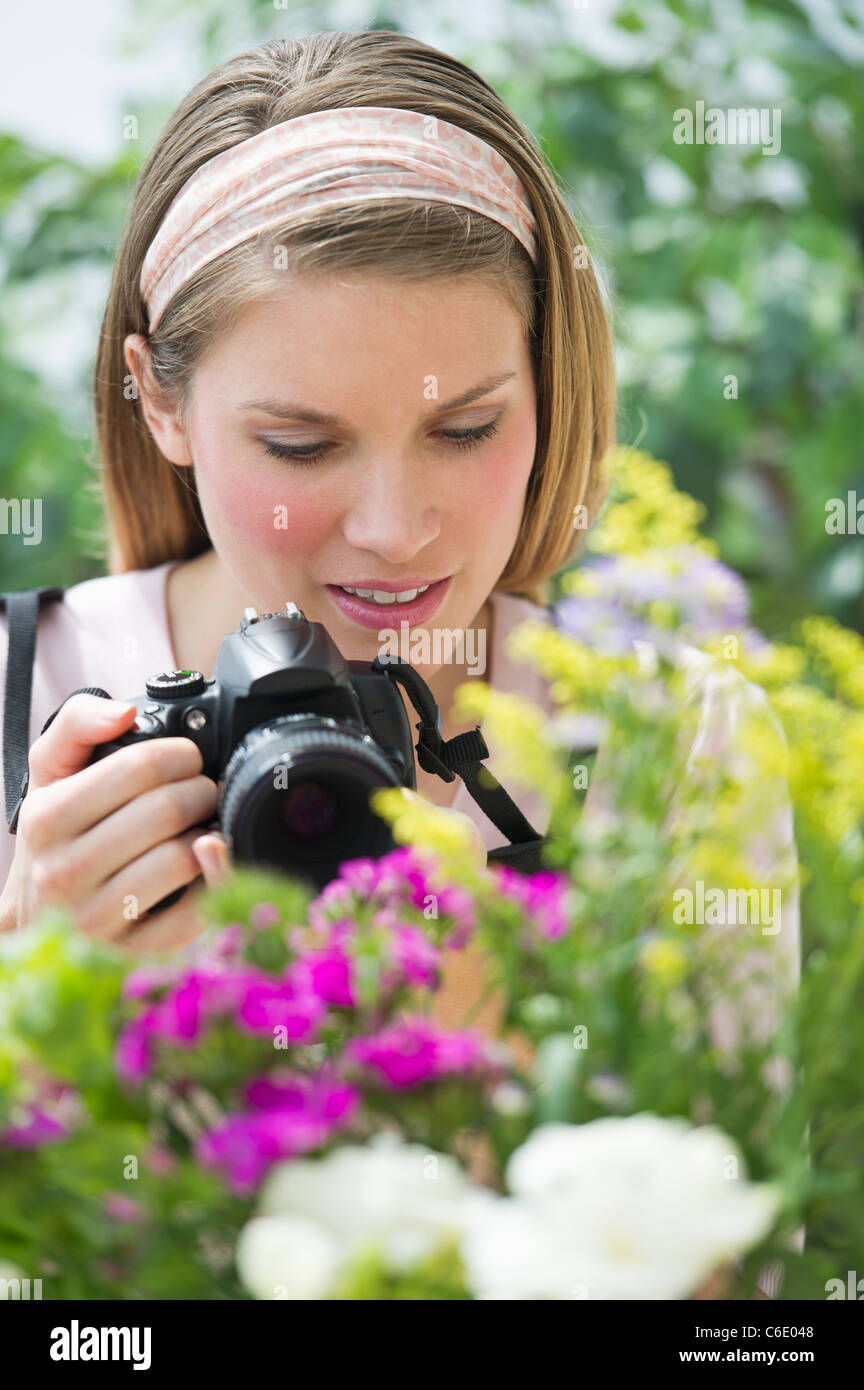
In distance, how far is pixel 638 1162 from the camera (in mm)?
278

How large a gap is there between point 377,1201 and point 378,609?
2.04ft

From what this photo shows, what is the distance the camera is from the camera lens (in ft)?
1.81

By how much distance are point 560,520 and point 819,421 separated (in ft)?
3.41

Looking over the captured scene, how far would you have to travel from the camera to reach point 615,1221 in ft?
0.91

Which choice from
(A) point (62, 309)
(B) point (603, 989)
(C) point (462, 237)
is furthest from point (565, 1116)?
(A) point (62, 309)

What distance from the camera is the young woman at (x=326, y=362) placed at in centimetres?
67

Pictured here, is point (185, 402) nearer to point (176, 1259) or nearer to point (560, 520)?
point (560, 520)

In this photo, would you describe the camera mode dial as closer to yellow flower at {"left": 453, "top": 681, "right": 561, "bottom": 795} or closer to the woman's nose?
the woman's nose

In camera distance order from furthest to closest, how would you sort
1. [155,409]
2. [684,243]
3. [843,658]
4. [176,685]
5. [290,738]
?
[684,243] < [155,409] < [176,685] < [290,738] < [843,658]

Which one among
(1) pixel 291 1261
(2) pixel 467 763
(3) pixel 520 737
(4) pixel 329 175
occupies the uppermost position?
(4) pixel 329 175

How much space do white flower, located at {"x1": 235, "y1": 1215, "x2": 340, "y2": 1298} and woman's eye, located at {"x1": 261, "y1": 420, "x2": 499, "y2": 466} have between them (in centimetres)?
61

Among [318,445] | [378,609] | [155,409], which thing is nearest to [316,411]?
[318,445]

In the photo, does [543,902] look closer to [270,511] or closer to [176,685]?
[176,685]

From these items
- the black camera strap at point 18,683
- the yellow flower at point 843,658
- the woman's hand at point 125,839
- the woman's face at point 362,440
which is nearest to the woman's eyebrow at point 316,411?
the woman's face at point 362,440
